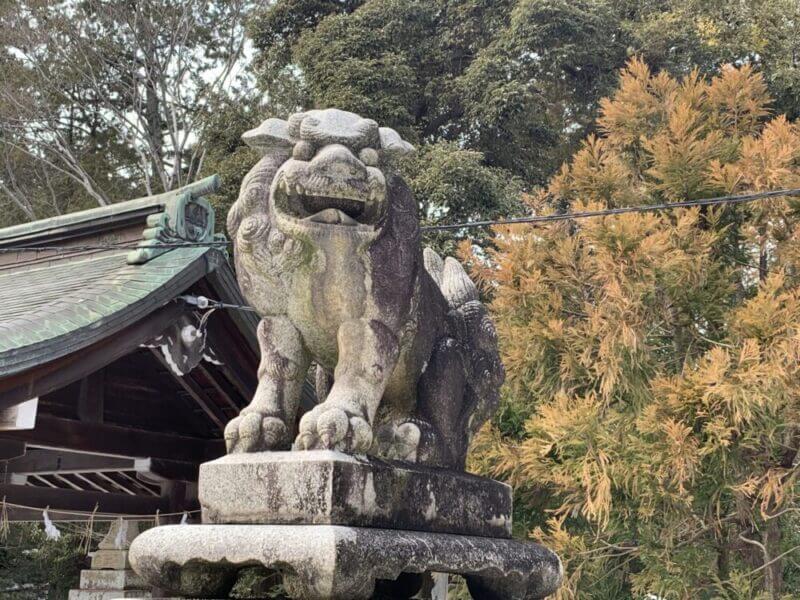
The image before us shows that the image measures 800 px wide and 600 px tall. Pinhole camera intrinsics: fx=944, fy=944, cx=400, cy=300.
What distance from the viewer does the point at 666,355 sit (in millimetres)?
8328

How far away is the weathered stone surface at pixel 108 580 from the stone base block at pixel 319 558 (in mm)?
4301

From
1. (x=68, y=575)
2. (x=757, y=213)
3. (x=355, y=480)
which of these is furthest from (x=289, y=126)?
(x=68, y=575)

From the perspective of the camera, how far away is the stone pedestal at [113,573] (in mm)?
6613

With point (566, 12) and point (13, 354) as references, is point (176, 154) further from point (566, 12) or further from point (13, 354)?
point (13, 354)

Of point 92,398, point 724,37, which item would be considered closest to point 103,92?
point 724,37

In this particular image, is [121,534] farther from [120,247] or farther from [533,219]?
[533,219]

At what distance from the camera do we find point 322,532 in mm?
2355

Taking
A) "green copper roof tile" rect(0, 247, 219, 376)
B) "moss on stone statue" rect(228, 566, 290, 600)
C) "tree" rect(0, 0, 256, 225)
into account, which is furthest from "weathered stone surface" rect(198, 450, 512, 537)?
"tree" rect(0, 0, 256, 225)

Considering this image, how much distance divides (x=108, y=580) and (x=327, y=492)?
15.9 ft

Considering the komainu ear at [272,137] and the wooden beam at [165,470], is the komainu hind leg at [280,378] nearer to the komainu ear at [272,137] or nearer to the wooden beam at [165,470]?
the komainu ear at [272,137]

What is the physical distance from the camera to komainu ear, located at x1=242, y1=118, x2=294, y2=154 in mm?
2865

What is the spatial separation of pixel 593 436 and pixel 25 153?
15046mm

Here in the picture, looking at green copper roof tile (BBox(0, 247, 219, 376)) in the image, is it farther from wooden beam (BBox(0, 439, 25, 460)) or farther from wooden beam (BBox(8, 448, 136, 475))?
wooden beam (BBox(8, 448, 136, 475))

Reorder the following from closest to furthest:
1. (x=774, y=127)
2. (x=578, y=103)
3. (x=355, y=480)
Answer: (x=355, y=480)
(x=774, y=127)
(x=578, y=103)
